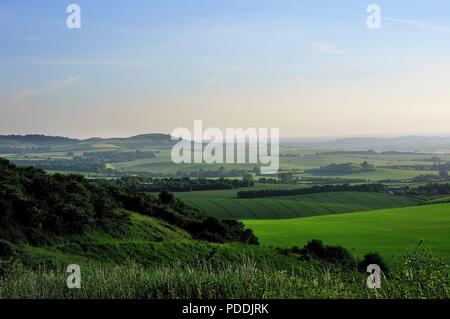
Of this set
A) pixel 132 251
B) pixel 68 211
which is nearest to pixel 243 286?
pixel 132 251

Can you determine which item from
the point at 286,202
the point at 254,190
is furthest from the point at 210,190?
the point at 286,202

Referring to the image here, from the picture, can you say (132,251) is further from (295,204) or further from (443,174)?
(443,174)

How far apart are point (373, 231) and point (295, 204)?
34.1 m

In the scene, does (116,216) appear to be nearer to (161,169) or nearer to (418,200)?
(418,200)

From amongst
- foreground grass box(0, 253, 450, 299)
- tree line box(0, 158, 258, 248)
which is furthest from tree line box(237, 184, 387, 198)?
foreground grass box(0, 253, 450, 299)

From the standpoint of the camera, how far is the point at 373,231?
72.5 meters

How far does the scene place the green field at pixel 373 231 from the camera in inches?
2387

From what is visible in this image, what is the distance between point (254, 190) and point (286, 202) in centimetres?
1422

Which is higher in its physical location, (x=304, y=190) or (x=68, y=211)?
(x=68, y=211)

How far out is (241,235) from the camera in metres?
49.2

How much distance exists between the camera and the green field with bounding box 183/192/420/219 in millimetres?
95625

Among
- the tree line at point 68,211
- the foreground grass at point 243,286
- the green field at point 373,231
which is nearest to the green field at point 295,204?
the green field at point 373,231

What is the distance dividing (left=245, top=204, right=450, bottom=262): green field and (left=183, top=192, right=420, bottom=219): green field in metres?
11.4

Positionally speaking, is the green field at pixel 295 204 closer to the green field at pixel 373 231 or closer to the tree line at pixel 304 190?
the tree line at pixel 304 190
